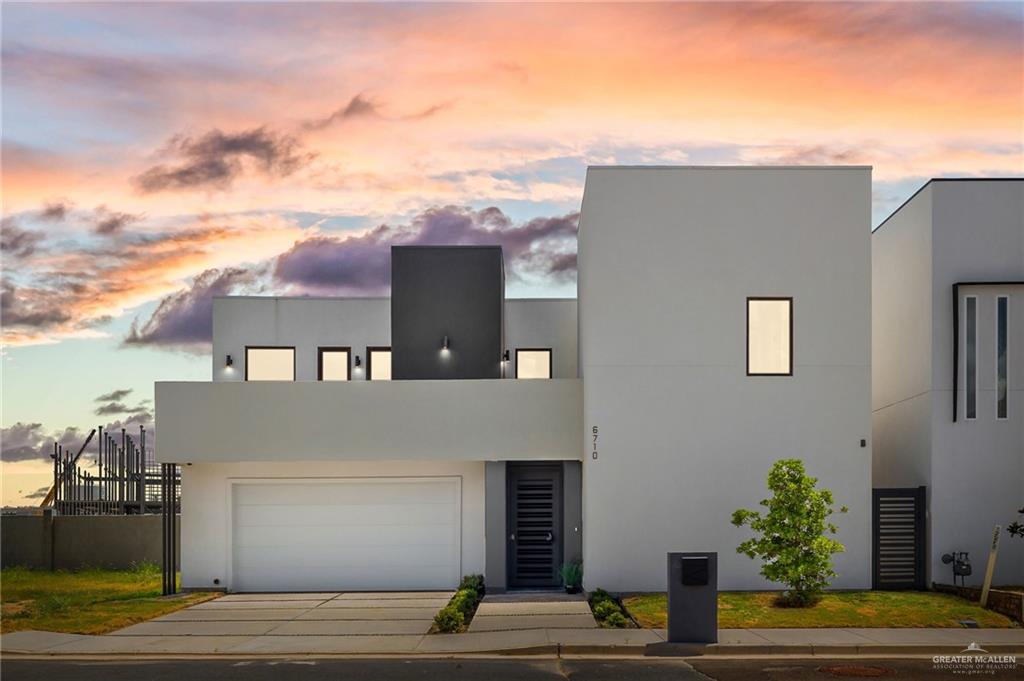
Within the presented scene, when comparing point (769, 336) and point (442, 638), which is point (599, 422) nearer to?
point (769, 336)

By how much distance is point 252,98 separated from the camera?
2025 cm

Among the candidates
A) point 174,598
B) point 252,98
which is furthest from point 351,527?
point 252,98

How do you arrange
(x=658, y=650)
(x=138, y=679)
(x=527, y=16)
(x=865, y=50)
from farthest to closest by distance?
1. (x=865, y=50)
2. (x=527, y=16)
3. (x=658, y=650)
4. (x=138, y=679)

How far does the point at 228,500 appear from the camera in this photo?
836 inches

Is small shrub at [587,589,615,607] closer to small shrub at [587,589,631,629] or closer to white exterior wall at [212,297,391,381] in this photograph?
small shrub at [587,589,631,629]

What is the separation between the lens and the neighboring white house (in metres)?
18.8

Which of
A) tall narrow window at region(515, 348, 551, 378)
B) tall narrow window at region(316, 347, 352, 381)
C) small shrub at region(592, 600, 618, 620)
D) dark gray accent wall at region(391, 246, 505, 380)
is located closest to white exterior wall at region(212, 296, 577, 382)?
tall narrow window at region(316, 347, 352, 381)

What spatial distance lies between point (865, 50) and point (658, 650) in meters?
11.7

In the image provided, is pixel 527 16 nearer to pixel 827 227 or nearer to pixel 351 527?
pixel 827 227

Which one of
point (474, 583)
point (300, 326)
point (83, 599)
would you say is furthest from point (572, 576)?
point (300, 326)

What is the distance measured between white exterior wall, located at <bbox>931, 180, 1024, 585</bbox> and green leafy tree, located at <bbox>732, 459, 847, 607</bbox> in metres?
3.25

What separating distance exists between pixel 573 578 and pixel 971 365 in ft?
28.1

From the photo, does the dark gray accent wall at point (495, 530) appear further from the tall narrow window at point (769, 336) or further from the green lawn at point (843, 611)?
the tall narrow window at point (769, 336)

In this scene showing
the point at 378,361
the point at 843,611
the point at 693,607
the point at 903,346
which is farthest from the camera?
the point at 378,361
